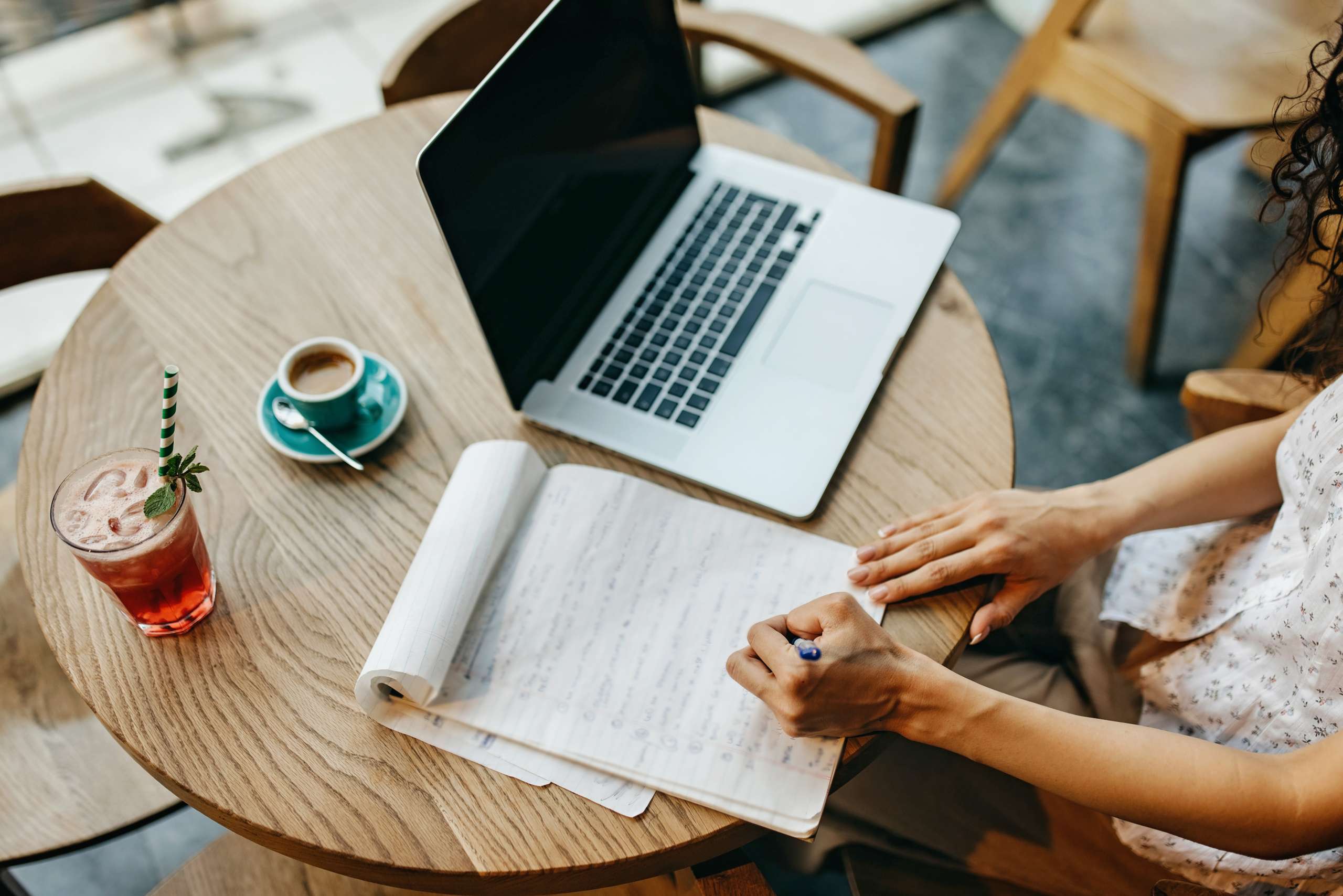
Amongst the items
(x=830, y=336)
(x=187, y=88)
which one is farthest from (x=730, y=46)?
(x=187, y=88)

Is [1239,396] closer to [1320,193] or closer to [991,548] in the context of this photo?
[1320,193]

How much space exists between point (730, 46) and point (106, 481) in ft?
3.60

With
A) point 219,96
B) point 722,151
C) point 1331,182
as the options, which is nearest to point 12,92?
point 219,96

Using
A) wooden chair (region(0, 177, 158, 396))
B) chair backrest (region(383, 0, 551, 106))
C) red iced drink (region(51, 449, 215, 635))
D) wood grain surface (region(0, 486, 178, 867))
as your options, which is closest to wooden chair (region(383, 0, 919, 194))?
chair backrest (region(383, 0, 551, 106))

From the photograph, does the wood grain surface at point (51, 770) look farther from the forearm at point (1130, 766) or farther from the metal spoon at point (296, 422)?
the forearm at point (1130, 766)

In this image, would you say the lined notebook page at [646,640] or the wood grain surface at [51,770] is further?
the wood grain surface at [51,770]

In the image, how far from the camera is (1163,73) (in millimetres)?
1761

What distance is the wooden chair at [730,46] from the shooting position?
1.37m

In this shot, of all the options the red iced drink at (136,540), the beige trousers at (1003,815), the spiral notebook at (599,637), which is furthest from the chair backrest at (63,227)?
the beige trousers at (1003,815)

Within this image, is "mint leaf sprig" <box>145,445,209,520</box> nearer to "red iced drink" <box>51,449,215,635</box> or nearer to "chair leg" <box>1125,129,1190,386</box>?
"red iced drink" <box>51,449,215,635</box>

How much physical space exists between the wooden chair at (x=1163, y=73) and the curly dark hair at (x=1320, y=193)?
81cm

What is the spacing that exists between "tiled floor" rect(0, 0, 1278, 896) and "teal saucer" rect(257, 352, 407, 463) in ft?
4.13

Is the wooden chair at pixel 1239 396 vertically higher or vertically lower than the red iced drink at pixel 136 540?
lower

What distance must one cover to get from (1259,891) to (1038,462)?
3.64 ft
